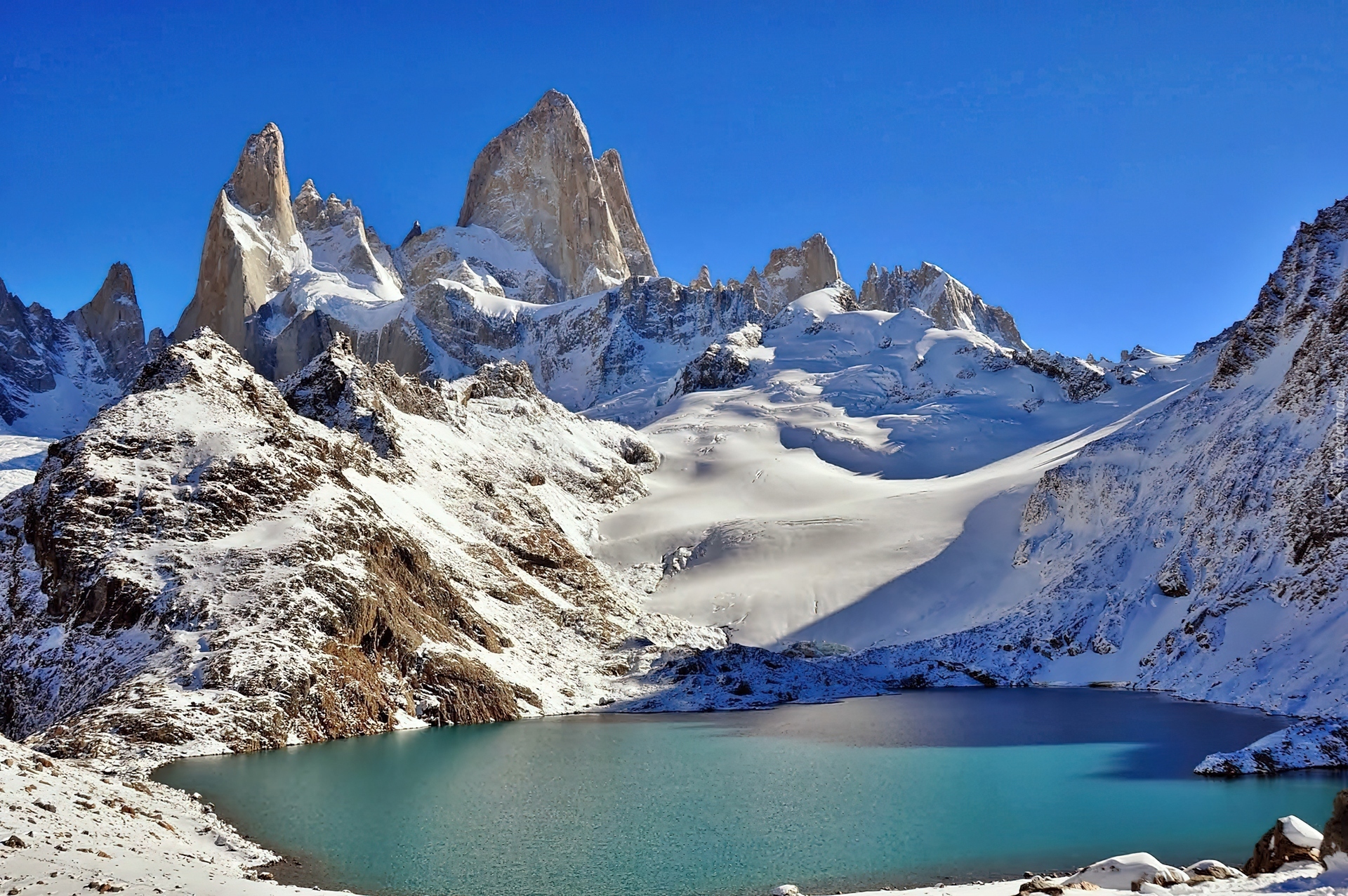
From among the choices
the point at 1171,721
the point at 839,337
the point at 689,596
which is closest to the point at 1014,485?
the point at 689,596

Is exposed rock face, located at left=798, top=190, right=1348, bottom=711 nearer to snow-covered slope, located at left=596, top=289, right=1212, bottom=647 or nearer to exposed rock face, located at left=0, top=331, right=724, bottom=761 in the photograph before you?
snow-covered slope, located at left=596, top=289, right=1212, bottom=647

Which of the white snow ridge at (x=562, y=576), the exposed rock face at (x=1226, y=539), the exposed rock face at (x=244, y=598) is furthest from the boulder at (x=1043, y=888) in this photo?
the exposed rock face at (x=244, y=598)

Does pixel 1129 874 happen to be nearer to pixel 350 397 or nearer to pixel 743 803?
pixel 743 803

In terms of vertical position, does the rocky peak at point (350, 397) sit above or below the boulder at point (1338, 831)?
above

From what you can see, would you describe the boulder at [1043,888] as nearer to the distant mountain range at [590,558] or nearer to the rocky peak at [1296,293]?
the distant mountain range at [590,558]

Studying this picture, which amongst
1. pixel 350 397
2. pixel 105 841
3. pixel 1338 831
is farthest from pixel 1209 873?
pixel 350 397

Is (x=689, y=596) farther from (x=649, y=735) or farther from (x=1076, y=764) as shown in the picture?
(x=1076, y=764)
